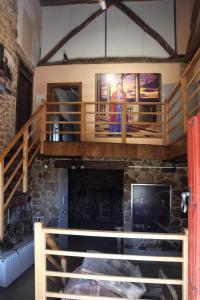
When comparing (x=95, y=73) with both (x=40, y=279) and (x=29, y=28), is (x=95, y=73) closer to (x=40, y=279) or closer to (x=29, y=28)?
(x=29, y=28)

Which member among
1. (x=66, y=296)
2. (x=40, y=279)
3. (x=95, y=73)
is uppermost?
(x=95, y=73)

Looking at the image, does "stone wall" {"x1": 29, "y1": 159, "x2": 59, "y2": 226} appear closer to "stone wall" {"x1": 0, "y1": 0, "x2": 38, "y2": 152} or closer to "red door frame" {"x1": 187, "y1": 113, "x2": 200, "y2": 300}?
"stone wall" {"x1": 0, "y1": 0, "x2": 38, "y2": 152}

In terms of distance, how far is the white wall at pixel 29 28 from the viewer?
719 cm

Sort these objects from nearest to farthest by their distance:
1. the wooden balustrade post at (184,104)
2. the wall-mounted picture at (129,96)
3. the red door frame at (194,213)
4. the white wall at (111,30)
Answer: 1. the red door frame at (194,213)
2. the wooden balustrade post at (184,104)
3. the wall-mounted picture at (129,96)
4. the white wall at (111,30)

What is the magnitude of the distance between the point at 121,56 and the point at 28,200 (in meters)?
4.82

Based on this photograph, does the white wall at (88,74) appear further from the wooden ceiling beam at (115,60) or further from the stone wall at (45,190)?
the stone wall at (45,190)

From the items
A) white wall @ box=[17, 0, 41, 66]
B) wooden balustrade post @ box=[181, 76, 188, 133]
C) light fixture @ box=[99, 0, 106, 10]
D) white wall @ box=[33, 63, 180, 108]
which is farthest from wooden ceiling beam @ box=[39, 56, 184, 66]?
wooden balustrade post @ box=[181, 76, 188, 133]

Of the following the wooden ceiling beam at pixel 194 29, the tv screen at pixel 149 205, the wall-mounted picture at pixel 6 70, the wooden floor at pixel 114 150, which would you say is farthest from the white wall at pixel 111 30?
the tv screen at pixel 149 205

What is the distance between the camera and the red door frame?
2.25m

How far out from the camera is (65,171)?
7695mm

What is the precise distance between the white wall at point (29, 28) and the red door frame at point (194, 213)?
606 centimetres

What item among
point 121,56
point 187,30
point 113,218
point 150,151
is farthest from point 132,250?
point 187,30

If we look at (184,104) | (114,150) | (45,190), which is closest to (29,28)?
(114,150)

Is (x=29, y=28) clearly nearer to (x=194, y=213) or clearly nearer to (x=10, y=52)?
(x=10, y=52)
